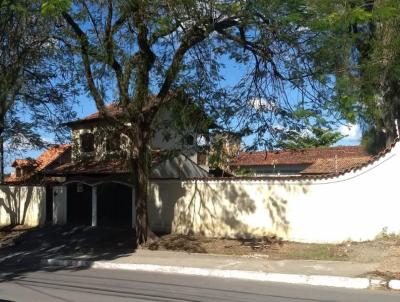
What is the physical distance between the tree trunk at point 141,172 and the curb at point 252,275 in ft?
8.12

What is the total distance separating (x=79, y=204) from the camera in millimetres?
25750

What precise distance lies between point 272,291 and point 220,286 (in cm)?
121

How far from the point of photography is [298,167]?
164 ft

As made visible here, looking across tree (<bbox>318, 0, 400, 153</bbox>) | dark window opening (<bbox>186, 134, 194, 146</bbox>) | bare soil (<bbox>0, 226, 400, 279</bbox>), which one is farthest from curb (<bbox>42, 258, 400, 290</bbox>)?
dark window opening (<bbox>186, 134, 194, 146</bbox>)

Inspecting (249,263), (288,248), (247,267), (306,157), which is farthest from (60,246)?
(306,157)

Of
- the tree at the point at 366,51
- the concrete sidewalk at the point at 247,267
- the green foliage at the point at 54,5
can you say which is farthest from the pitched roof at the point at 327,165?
the green foliage at the point at 54,5

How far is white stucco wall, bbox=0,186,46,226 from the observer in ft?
89.1

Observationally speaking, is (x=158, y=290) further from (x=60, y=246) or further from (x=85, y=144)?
(x=85, y=144)

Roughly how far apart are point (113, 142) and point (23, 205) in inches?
426

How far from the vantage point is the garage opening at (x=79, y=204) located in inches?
996

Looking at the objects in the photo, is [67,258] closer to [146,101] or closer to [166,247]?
[166,247]

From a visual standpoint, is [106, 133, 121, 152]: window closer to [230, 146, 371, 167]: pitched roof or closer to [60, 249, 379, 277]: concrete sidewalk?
[60, 249, 379, 277]: concrete sidewalk

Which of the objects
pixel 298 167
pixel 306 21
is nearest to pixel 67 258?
pixel 306 21

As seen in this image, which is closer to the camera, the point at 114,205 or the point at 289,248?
the point at 289,248
